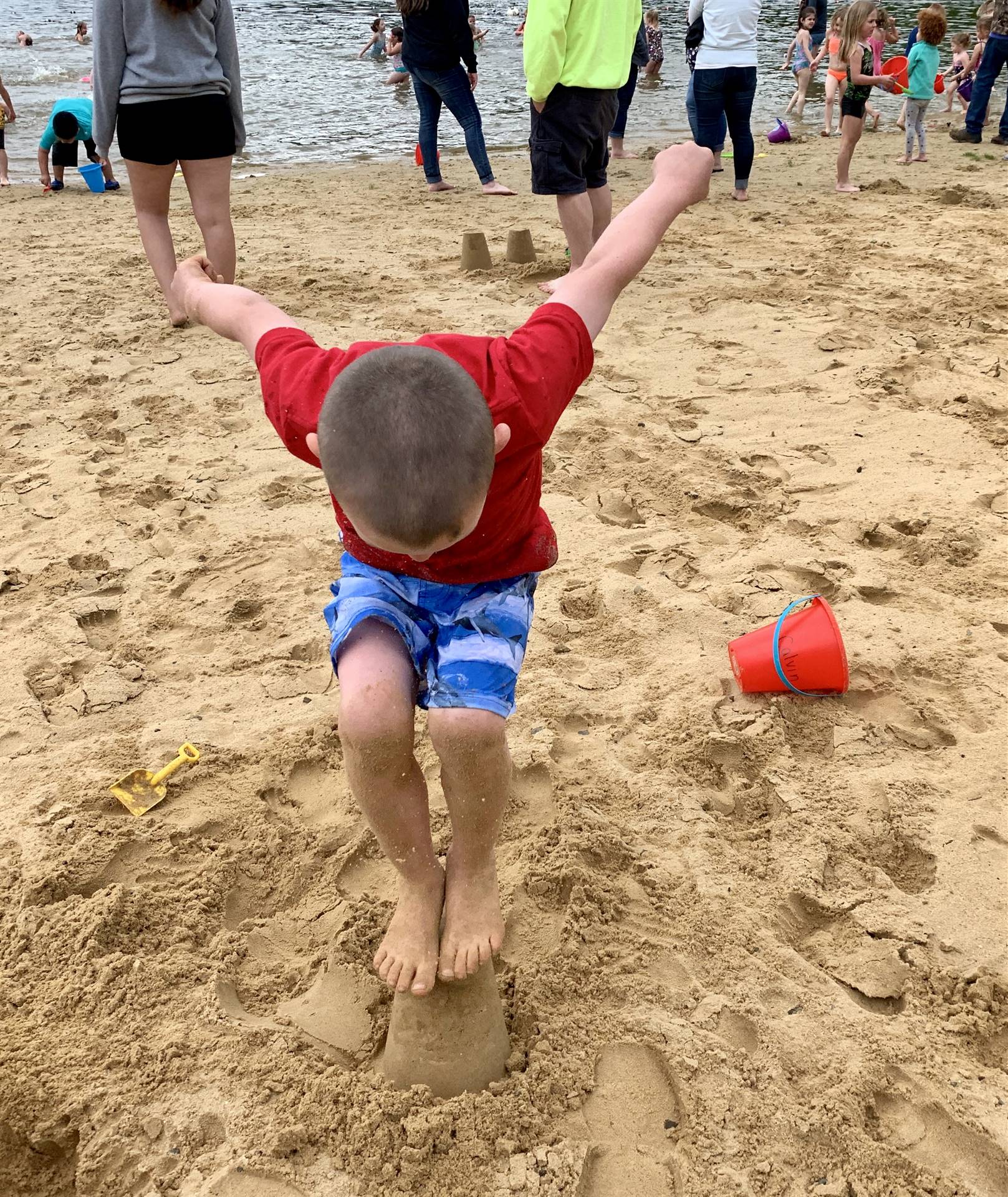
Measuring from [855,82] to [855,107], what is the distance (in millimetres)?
227

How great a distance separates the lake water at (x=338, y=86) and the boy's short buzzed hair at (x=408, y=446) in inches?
391

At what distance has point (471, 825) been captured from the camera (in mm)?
1779

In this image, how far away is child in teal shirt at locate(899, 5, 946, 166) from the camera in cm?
855

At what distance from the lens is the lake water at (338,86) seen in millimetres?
11430

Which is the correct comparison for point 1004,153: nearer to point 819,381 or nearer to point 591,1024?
point 819,381

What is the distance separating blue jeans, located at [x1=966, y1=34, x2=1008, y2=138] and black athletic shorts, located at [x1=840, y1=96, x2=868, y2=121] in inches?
110

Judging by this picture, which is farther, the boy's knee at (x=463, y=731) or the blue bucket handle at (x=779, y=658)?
the blue bucket handle at (x=779, y=658)

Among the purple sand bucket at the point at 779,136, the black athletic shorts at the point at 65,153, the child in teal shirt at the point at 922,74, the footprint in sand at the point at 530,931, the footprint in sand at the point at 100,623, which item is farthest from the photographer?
the purple sand bucket at the point at 779,136

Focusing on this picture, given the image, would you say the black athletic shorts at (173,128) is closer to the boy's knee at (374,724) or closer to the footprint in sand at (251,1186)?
the boy's knee at (374,724)

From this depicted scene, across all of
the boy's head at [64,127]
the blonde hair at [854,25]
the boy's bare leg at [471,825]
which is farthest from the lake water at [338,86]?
the boy's bare leg at [471,825]

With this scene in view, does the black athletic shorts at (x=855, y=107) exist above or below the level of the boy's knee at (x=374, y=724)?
above

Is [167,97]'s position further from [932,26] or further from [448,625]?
[932,26]

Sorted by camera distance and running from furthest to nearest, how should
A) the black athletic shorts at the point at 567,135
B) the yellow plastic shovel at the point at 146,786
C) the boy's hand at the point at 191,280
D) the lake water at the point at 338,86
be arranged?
the lake water at the point at 338,86 → the black athletic shorts at the point at 567,135 → the yellow plastic shovel at the point at 146,786 → the boy's hand at the point at 191,280

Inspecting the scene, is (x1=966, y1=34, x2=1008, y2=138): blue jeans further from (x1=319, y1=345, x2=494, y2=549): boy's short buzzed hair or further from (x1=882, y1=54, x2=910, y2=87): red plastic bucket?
(x1=319, y1=345, x2=494, y2=549): boy's short buzzed hair
